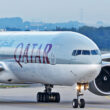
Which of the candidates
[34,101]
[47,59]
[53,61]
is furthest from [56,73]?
[34,101]

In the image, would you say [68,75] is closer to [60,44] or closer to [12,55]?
[60,44]

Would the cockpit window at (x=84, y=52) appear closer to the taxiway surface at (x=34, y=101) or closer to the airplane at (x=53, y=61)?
the airplane at (x=53, y=61)

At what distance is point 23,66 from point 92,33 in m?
81.6

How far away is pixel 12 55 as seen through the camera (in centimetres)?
4409

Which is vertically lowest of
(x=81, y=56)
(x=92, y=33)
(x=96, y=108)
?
(x=92, y=33)

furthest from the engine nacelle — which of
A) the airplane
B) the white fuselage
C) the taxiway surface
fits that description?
the white fuselage

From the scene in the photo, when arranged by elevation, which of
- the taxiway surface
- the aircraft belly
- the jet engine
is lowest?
the taxiway surface

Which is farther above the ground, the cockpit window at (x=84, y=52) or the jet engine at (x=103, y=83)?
the cockpit window at (x=84, y=52)

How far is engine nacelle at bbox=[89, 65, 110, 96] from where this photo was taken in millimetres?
43531

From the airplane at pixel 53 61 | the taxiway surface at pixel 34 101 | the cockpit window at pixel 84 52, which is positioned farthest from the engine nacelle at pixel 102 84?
the cockpit window at pixel 84 52

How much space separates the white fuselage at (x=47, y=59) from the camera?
130 ft

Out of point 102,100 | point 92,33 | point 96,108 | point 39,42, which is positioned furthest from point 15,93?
point 92,33

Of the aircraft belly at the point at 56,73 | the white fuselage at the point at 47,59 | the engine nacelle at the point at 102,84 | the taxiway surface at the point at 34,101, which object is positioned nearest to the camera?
the aircraft belly at the point at 56,73

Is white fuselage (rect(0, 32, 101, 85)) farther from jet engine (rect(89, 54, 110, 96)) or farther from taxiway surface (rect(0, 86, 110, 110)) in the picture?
jet engine (rect(89, 54, 110, 96))
